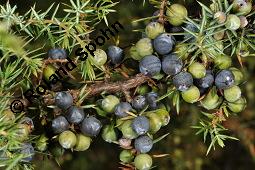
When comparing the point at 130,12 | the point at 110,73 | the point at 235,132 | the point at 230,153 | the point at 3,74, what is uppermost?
the point at 3,74

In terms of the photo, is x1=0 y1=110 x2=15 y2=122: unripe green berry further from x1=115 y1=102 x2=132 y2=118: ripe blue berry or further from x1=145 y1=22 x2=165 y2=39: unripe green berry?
x1=145 y1=22 x2=165 y2=39: unripe green berry

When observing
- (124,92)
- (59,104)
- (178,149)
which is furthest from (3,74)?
(178,149)

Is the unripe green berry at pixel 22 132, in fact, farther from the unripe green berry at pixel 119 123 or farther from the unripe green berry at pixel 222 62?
the unripe green berry at pixel 222 62

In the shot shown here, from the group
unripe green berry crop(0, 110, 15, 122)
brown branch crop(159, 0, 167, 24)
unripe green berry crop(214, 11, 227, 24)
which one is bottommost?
unripe green berry crop(214, 11, 227, 24)

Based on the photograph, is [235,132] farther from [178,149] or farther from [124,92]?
[124,92]

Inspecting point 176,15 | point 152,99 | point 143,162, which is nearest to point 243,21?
point 176,15

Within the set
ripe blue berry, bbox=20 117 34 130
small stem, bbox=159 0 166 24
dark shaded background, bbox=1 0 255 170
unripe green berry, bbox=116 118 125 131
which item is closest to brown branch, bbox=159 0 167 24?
small stem, bbox=159 0 166 24

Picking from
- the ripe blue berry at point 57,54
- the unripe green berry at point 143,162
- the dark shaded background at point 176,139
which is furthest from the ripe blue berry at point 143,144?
the dark shaded background at point 176,139
